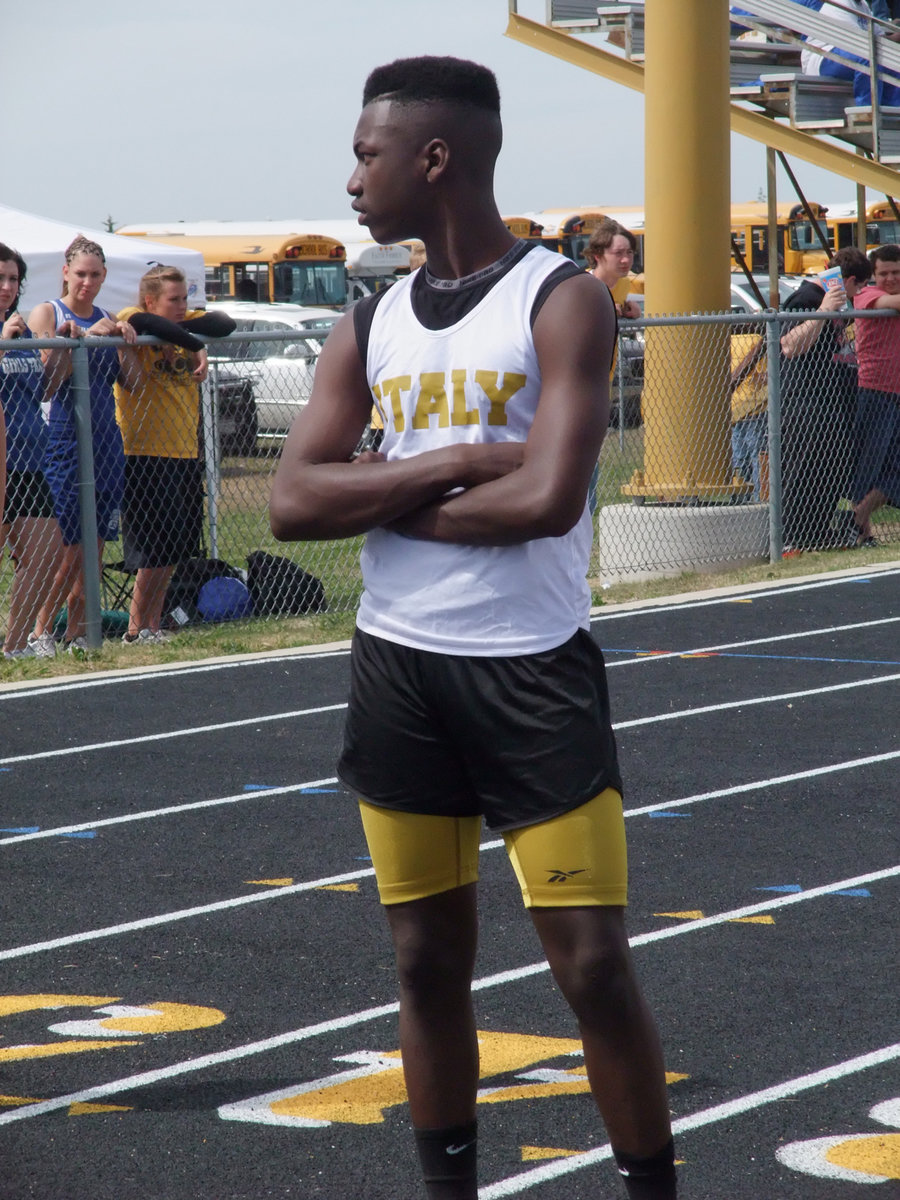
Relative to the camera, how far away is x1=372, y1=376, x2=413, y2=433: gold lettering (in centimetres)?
283

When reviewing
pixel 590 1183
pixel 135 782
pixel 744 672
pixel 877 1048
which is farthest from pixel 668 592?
pixel 590 1183

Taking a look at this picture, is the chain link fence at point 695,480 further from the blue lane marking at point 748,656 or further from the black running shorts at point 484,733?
the black running shorts at point 484,733

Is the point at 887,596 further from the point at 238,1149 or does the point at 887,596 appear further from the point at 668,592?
the point at 238,1149

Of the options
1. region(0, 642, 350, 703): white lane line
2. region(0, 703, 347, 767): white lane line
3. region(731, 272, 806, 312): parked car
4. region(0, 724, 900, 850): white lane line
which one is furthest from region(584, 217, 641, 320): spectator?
region(731, 272, 806, 312): parked car

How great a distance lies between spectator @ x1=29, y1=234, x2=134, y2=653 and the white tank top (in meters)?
7.11

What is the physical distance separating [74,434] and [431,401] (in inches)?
286

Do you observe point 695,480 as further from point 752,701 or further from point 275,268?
point 275,268

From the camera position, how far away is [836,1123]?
362 centimetres

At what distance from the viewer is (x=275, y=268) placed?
116ft

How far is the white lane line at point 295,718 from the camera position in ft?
24.8

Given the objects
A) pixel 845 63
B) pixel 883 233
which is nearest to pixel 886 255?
pixel 845 63

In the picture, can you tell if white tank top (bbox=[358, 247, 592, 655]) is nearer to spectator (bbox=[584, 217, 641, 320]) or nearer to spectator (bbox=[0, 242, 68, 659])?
spectator (bbox=[0, 242, 68, 659])

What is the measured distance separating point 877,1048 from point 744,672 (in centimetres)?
509

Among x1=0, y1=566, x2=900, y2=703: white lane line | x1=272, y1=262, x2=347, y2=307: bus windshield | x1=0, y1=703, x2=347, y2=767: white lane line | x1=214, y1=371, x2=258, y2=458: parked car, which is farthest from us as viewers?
x1=272, y1=262, x2=347, y2=307: bus windshield
